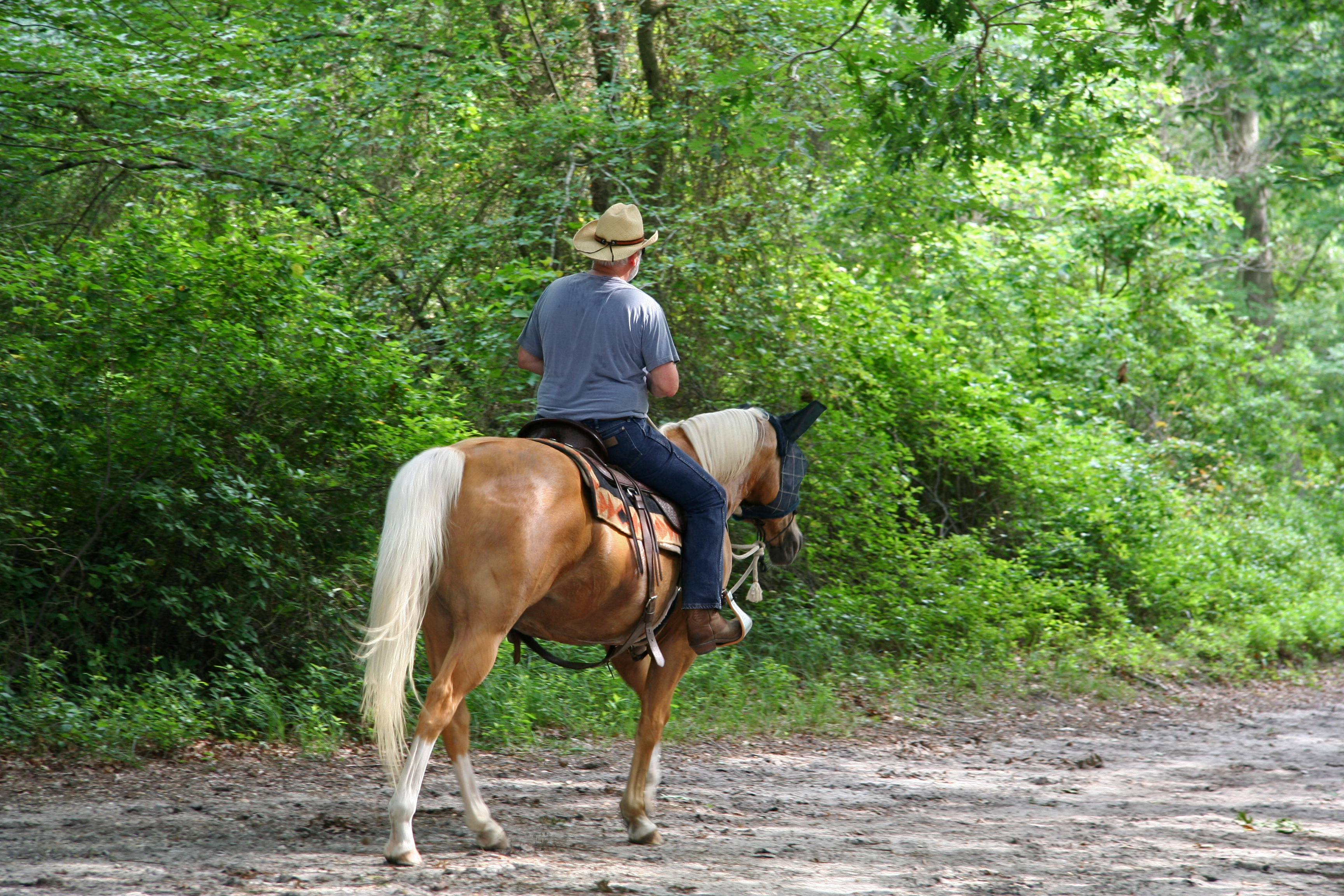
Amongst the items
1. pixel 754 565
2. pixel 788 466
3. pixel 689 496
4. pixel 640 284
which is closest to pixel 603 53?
pixel 640 284

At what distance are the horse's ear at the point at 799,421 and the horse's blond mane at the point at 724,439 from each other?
0.20 m

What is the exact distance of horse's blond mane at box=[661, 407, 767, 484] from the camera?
17.7 feet

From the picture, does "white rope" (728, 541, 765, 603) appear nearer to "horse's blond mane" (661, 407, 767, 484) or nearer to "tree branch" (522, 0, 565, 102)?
"horse's blond mane" (661, 407, 767, 484)

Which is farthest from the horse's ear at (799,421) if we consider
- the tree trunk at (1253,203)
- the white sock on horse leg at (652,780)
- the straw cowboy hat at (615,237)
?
the tree trunk at (1253,203)

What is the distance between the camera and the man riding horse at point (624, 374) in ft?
15.4

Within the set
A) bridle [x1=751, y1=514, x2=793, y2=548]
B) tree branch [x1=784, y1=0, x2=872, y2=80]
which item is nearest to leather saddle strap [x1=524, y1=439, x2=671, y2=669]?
bridle [x1=751, y1=514, x2=793, y2=548]

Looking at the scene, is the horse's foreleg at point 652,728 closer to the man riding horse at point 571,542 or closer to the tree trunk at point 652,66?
the man riding horse at point 571,542

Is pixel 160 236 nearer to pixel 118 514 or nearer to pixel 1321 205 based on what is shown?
pixel 118 514

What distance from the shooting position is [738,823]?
533 centimetres

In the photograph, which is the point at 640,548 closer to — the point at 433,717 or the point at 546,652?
the point at 546,652

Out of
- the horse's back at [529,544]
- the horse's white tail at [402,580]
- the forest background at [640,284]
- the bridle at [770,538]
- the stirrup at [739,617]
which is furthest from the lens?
the forest background at [640,284]

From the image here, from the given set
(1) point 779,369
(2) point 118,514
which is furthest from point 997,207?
(2) point 118,514

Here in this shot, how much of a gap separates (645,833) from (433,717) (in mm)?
1282

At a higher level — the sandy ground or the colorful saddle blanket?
the colorful saddle blanket
